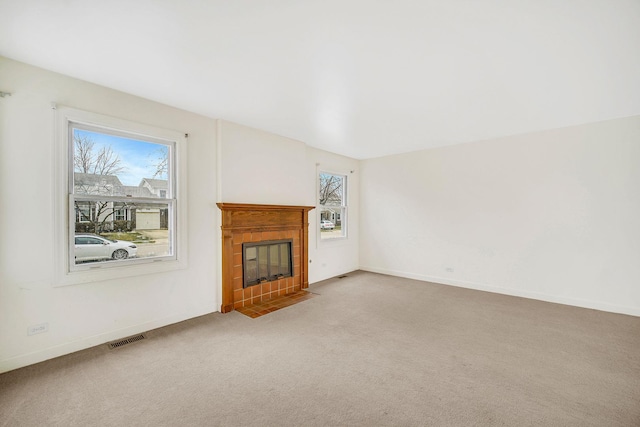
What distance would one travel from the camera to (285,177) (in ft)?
14.9

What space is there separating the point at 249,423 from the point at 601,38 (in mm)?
3572

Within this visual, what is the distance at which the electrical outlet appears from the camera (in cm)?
235

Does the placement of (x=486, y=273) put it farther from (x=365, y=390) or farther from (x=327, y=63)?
(x=327, y=63)

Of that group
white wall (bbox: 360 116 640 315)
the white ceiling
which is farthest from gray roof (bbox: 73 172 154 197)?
white wall (bbox: 360 116 640 315)

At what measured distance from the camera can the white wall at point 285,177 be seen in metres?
3.78

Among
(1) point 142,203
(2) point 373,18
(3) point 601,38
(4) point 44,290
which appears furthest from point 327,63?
(4) point 44,290

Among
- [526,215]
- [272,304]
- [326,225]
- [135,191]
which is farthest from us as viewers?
[326,225]

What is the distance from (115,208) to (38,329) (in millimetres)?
1211

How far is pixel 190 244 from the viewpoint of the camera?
3.41m

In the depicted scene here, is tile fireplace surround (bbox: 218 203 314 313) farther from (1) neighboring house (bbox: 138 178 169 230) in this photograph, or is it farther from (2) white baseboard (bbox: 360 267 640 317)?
(2) white baseboard (bbox: 360 267 640 317)

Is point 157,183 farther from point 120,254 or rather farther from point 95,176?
point 120,254

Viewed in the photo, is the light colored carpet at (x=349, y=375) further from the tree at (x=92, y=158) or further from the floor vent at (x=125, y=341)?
the tree at (x=92, y=158)

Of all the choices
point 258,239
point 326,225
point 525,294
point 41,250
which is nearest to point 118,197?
point 41,250

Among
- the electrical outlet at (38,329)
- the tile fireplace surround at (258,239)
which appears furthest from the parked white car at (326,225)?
the electrical outlet at (38,329)
